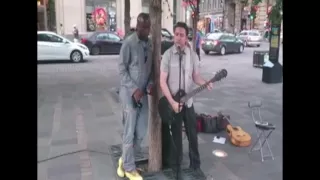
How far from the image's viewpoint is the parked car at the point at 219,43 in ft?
68.5

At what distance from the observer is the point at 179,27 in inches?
138

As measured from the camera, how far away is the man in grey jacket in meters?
3.50

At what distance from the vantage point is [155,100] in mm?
3797

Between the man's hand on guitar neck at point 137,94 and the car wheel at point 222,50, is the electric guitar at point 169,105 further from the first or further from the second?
the car wheel at point 222,50

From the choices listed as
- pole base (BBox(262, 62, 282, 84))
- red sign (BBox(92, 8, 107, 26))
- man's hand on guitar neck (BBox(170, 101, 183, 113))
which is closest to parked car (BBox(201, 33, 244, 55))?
pole base (BBox(262, 62, 282, 84))

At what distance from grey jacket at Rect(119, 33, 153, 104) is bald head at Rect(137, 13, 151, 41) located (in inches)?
2.3

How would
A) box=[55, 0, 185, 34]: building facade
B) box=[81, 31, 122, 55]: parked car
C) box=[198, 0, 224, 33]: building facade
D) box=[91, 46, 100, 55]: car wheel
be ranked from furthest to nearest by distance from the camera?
box=[198, 0, 224, 33]: building facade
box=[55, 0, 185, 34]: building facade
box=[91, 46, 100, 55]: car wheel
box=[81, 31, 122, 55]: parked car

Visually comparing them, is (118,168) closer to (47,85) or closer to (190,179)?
(190,179)

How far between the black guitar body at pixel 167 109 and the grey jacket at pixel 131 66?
275 mm

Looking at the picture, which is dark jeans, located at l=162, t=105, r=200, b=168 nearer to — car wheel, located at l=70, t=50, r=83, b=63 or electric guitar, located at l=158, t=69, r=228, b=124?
electric guitar, located at l=158, t=69, r=228, b=124

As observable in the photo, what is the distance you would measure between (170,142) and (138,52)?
1.16m

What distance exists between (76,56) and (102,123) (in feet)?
37.1
